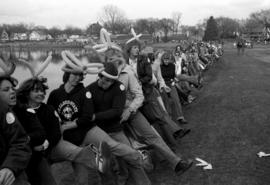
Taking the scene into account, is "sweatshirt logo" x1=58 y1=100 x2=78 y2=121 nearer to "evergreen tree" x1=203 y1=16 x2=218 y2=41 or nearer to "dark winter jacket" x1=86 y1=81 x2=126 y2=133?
"dark winter jacket" x1=86 y1=81 x2=126 y2=133

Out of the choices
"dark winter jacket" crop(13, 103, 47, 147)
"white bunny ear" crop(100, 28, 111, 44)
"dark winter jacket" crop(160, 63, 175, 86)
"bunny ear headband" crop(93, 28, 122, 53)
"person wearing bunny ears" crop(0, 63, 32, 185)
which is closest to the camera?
"person wearing bunny ears" crop(0, 63, 32, 185)

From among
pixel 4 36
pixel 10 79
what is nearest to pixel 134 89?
pixel 10 79

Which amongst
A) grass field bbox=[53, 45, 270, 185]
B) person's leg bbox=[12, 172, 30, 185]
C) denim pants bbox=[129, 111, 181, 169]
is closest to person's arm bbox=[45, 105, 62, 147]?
person's leg bbox=[12, 172, 30, 185]

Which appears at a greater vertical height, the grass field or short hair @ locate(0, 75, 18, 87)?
short hair @ locate(0, 75, 18, 87)

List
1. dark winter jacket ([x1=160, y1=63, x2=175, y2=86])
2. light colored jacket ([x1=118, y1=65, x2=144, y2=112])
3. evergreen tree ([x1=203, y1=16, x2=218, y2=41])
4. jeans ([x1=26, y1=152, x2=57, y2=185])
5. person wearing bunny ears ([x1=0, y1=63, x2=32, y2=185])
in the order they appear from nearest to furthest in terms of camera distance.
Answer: person wearing bunny ears ([x1=0, y1=63, x2=32, y2=185]), jeans ([x1=26, y1=152, x2=57, y2=185]), light colored jacket ([x1=118, y1=65, x2=144, y2=112]), dark winter jacket ([x1=160, y1=63, x2=175, y2=86]), evergreen tree ([x1=203, y1=16, x2=218, y2=41])

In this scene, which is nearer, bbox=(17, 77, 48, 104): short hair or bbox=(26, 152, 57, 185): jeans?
bbox=(26, 152, 57, 185): jeans

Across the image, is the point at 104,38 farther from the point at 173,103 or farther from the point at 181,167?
the point at 173,103

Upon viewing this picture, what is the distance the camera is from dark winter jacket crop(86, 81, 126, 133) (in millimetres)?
4527

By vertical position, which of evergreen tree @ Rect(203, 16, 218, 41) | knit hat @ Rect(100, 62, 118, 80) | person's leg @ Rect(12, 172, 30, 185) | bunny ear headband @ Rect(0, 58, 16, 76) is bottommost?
evergreen tree @ Rect(203, 16, 218, 41)

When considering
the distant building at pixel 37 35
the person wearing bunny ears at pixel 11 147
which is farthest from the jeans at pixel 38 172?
the distant building at pixel 37 35

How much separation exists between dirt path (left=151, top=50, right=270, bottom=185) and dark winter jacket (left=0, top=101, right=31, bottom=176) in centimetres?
233

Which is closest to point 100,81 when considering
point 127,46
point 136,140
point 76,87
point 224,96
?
point 76,87

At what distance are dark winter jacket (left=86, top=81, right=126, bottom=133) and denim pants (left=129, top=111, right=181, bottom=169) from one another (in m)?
0.50

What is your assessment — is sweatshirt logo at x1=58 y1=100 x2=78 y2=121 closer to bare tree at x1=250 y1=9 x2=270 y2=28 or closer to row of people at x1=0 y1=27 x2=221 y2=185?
row of people at x1=0 y1=27 x2=221 y2=185
